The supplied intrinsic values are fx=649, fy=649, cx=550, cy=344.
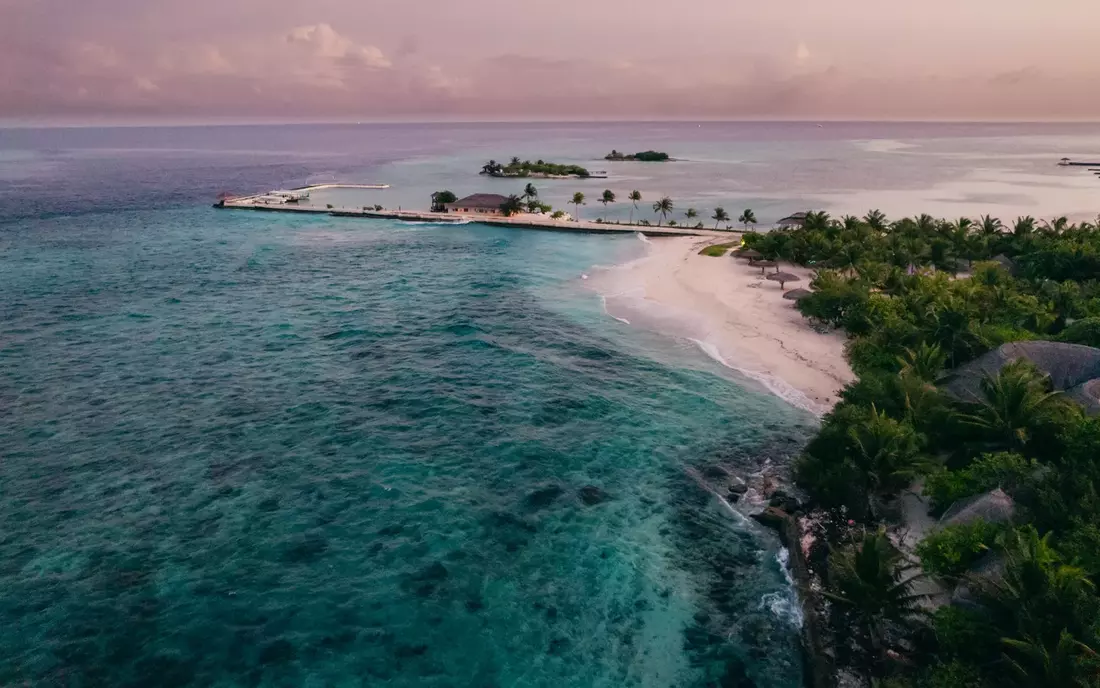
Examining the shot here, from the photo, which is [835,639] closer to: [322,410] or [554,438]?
[554,438]

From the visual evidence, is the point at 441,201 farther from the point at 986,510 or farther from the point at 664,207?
the point at 986,510

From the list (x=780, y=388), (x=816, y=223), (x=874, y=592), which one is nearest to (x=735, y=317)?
(x=780, y=388)

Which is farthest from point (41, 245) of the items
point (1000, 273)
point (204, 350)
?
point (1000, 273)

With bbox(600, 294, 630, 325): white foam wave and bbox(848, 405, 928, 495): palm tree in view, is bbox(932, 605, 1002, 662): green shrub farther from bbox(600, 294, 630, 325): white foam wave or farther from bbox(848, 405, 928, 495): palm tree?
bbox(600, 294, 630, 325): white foam wave

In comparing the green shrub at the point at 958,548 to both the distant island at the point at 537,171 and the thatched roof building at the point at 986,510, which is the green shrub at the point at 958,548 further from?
the distant island at the point at 537,171

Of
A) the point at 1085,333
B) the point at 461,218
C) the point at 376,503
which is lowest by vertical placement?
the point at 376,503

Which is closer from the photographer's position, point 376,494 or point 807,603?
point 807,603

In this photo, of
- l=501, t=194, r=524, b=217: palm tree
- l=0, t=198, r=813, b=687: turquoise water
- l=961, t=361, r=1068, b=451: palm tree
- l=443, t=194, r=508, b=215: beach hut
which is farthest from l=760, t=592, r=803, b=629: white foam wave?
l=443, t=194, r=508, b=215: beach hut
